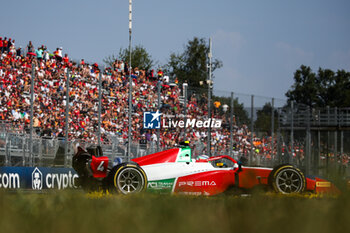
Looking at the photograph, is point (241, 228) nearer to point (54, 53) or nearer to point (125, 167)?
point (125, 167)

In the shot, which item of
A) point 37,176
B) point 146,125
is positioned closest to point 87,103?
point 146,125

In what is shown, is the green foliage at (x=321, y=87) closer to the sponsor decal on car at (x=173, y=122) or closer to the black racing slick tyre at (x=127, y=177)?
the sponsor decal on car at (x=173, y=122)

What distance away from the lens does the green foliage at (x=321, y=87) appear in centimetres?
6638

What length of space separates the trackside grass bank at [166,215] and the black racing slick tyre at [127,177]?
6.57 m

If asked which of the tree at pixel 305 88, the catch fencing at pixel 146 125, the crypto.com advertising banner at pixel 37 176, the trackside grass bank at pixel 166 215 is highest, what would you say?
the tree at pixel 305 88

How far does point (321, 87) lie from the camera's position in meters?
67.9

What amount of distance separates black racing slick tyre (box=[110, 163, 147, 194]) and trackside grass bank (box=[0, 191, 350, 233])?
6.57 metres

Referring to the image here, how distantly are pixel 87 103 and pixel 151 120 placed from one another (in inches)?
102

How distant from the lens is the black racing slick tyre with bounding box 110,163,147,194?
10.5m

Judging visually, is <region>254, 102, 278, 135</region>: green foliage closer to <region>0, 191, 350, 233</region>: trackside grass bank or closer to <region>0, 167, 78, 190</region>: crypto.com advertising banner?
<region>0, 167, 78, 190</region>: crypto.com advertising banner

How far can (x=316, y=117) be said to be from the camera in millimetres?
28391

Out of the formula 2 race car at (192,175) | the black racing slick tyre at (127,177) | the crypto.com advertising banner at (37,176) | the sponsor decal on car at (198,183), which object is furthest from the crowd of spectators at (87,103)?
the sponsor decal on car at (198,183)

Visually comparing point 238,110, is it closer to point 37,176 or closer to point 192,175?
point 37,176

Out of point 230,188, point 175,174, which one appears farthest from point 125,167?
point 230,188
